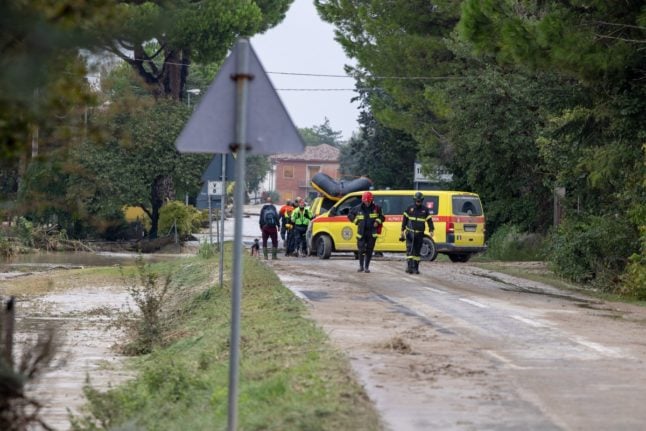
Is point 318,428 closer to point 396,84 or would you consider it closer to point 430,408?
point 430,408

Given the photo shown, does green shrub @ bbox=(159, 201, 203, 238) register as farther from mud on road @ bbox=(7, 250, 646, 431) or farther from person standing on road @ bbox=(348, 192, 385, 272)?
mud on road @ bbox=(7, 250, 646, 431)

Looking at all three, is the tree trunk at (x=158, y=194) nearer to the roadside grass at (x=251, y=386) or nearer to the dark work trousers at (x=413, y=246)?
the dark work trousers at (x=413, y=246)

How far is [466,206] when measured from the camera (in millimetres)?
35625

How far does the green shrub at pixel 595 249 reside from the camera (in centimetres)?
2403

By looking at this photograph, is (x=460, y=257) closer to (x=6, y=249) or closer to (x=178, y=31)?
(x=6, y=249)

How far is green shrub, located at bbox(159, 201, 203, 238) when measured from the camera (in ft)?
188

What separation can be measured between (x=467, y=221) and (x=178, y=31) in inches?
1126

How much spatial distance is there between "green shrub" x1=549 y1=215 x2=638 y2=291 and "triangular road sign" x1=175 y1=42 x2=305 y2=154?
53.2 ft

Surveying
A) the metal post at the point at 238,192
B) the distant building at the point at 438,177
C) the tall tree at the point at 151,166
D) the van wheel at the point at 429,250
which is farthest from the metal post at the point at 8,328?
the tall tree at the point at 151,166

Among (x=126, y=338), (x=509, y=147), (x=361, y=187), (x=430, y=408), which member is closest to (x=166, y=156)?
(x=361, y=187)

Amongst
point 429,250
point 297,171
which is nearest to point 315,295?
point 429,250

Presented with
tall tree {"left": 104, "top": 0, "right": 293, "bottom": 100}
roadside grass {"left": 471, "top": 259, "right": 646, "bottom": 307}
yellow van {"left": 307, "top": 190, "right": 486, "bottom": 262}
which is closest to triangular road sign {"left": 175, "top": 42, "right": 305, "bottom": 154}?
tall tree {"left": 104, "top": 0, "right": 293, "bottom": 100}

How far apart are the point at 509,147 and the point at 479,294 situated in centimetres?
1613

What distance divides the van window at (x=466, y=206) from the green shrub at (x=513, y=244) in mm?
4846
